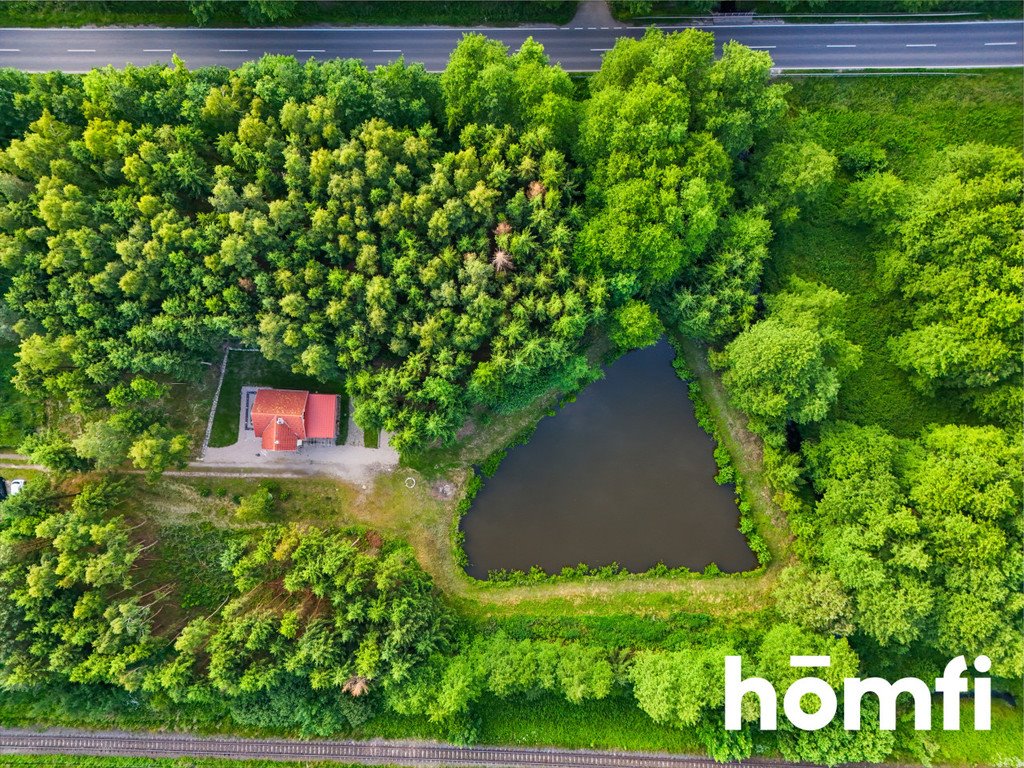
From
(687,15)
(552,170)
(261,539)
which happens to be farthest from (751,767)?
(687,15)

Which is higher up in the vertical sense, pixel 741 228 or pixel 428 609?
pixel 741 228

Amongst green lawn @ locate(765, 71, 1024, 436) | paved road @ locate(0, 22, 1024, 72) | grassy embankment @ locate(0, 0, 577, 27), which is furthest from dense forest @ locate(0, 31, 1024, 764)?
grassy embankment @ locate(0, 0, 577, 27)

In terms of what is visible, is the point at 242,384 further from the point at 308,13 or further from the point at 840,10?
the point at 840,10

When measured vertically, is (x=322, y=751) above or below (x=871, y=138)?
below

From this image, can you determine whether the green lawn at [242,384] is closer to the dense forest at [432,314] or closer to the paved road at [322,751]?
the dense forest at [432,314]

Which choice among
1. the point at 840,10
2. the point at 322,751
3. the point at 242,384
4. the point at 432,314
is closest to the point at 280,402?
the point at 242,384

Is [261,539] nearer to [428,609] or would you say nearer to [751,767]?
[428,609]
